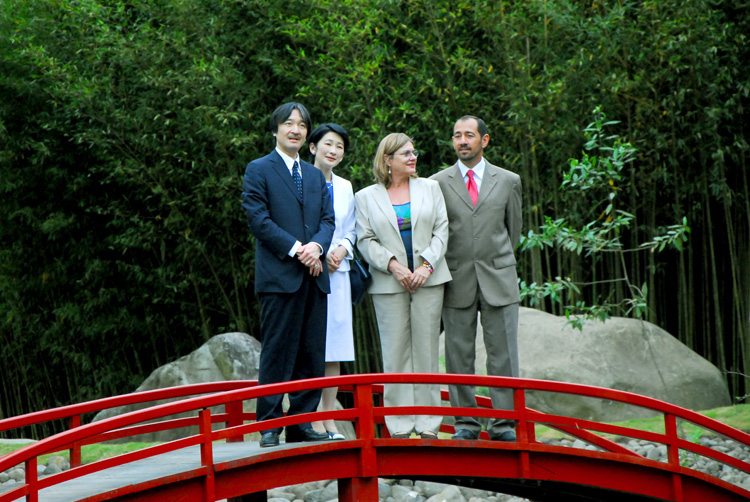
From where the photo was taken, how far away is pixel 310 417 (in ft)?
11.8

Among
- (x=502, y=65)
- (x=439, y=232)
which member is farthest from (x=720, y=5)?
(x=439, y=232)

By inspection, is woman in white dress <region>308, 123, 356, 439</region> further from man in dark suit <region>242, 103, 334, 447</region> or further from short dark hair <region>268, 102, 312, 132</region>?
short dark hair <region>268, 102, 312, 132</region>

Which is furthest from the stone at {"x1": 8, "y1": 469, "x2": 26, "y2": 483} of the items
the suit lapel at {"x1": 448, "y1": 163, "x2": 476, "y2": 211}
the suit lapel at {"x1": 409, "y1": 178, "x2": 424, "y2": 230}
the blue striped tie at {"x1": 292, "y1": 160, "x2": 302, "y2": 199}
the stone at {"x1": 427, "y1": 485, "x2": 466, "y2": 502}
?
the suit lapel at {"x1": 448, "y1": 163, "x2": 476, "y2": 211}

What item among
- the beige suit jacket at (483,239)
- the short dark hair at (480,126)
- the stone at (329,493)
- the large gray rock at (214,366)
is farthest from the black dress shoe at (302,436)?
the large gray rock at (214,366)

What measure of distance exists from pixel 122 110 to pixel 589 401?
15.0 feet

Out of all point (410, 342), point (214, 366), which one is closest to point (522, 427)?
point (410, 342)

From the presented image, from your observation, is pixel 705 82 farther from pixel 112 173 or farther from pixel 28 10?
pixel 28 10

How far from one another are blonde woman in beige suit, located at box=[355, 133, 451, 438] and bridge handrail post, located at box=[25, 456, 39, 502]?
1.67 m

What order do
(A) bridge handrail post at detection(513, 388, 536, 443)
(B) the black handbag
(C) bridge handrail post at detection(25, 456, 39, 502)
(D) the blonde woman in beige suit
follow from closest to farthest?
(C) bridge handrail post at detection(25, 456, 39, 502) → (A) bridge handrail post at detection(513, 388, 536, 443) → (D) the blonde woman in beige suit → (B) the black handbag

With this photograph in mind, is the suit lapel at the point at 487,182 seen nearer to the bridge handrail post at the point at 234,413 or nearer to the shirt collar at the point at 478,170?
the shirt collar at the point at 478,170

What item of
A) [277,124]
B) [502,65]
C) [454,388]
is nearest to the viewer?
[277,124]

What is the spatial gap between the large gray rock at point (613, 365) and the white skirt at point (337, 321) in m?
2.97

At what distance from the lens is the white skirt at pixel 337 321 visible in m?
4.07

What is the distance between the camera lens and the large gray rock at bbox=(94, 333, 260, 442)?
7285 mm
